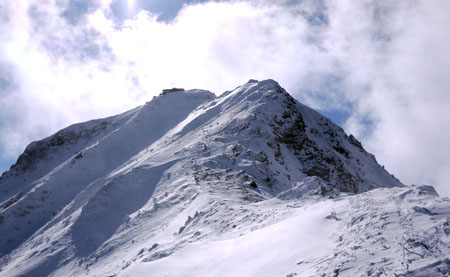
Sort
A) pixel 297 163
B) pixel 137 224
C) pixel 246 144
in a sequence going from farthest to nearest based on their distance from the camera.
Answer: pixel 297 163, pixel 246 144, pixel 137 224

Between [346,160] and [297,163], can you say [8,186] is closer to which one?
[297,163]

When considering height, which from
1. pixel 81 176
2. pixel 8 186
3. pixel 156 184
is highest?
pixel 8 186

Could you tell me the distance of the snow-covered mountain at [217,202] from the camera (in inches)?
406

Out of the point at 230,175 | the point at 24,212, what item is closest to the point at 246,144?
the point at 230,175

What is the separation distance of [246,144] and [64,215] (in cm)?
1758

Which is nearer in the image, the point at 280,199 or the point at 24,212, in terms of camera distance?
the point at 280,199

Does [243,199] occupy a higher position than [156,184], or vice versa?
[156,184]

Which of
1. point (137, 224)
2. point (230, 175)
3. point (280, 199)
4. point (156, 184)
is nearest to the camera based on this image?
point (280, 199)

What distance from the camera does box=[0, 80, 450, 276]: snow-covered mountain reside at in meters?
10.3

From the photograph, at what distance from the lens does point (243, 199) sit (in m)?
22.2

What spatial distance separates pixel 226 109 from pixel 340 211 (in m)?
30.6

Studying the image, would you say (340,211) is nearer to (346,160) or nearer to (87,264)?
(87,264)

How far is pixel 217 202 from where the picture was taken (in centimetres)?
2052

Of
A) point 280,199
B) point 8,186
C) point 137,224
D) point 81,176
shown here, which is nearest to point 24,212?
point 81,176
